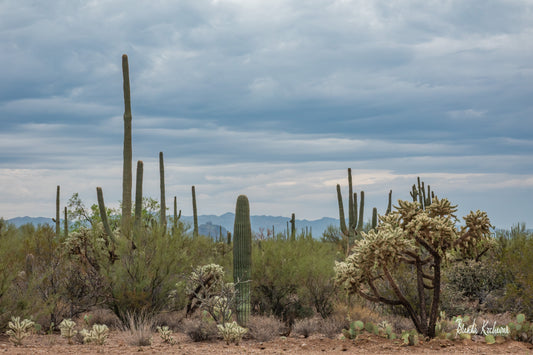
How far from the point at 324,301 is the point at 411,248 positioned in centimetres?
498

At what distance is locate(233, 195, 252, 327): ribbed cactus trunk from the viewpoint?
14406 millimetres

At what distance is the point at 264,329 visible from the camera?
1323 centimetres

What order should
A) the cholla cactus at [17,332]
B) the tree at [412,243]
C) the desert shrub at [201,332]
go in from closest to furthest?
the tree at [412,243] → the cholla cactus at [17,332] → the desert shrub at [201,332]

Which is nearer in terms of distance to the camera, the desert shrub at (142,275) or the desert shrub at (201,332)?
the desert shrub at (201,332)

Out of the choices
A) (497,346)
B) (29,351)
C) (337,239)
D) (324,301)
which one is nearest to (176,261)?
(324,301)

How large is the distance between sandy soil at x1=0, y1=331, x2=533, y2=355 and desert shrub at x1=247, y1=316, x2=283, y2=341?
0.81 feet

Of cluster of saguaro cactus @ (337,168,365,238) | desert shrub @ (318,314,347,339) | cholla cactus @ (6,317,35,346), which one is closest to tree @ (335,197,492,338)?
desert shrub @ (318,314,347,339)

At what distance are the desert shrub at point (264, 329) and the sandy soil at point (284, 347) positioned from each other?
0.25 meters

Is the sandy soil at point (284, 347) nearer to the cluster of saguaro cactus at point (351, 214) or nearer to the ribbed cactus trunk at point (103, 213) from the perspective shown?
the ribbed cactus trunk at point (103, 213)

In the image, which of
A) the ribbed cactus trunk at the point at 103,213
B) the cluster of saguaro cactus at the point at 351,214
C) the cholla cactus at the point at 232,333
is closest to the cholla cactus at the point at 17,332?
the cholla cactus at the point at 232,333

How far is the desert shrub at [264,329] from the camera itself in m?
13.0

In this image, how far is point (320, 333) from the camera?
1402cm

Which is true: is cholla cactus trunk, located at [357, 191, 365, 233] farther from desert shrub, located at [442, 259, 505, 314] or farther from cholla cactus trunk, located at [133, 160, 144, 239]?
cholla cactus trunk, located at [133, 160, 144, 239]

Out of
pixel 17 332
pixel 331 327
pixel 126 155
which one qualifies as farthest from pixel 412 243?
pixel 126 155
